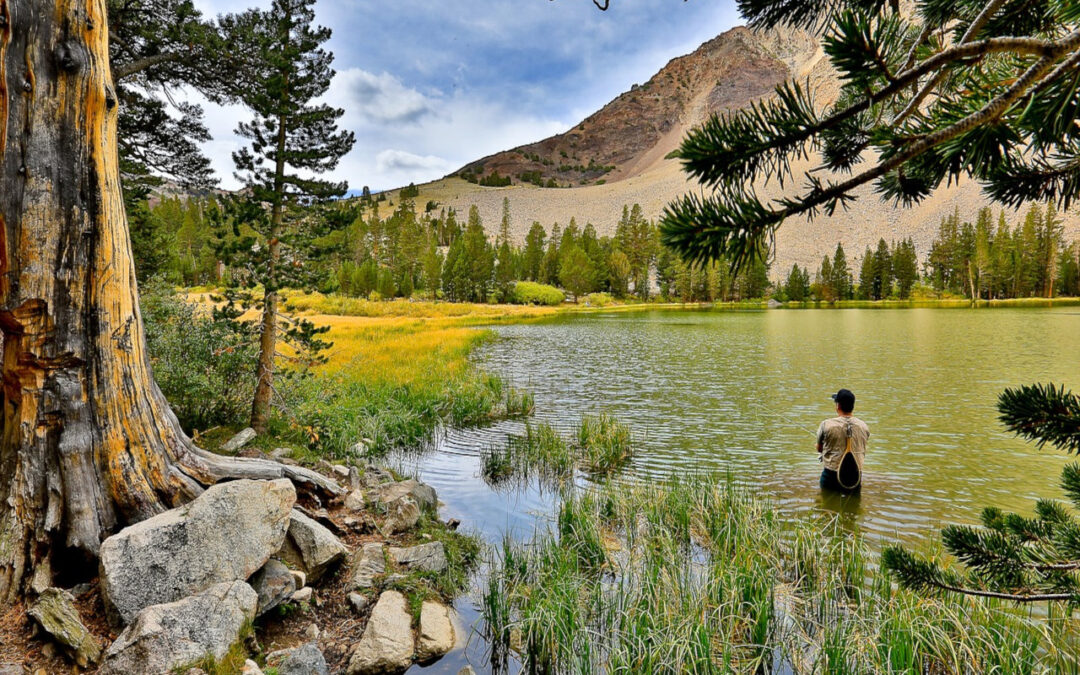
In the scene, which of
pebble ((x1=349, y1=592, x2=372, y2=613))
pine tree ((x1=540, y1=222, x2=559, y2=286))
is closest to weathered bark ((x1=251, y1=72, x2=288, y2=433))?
pebble ((x1=349, y1=592, x2=372, y2=613))

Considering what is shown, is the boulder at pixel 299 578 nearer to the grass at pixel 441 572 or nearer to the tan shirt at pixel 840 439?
the grass at pixel 441 572

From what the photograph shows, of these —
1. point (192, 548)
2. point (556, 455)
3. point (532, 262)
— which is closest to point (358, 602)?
point (192, 548)

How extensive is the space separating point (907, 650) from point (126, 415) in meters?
6.28

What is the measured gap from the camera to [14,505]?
12.8 ft

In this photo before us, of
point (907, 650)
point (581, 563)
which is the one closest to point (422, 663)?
point (581, 563)

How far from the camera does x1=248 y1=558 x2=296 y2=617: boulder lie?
418cm

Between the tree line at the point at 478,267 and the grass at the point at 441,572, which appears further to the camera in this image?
the tree line at the point at 478,267

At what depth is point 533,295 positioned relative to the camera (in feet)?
282

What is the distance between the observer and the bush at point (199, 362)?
8.69 meters

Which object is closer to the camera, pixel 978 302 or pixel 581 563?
pixel 581 563

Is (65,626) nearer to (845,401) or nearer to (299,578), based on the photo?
(299,578)

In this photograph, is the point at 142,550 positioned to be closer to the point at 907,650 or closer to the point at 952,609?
the point at 907,650

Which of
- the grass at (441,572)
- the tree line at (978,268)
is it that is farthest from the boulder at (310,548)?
the tree line at (978,268)

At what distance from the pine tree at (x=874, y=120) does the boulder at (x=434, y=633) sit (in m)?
4.34
